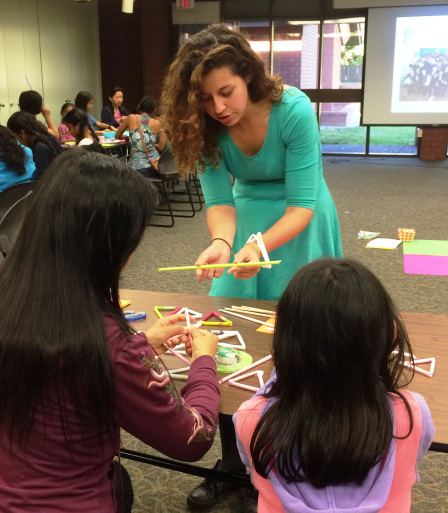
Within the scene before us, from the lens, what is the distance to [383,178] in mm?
8289

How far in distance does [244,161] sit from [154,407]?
98cm

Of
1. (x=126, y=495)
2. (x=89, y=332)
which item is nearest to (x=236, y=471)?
(x=126, y=495)

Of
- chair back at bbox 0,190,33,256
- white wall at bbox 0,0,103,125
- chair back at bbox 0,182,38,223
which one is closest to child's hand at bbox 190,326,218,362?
chair back at bbox 0,190,33,256

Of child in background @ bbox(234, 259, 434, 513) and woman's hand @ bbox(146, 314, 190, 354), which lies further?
woman's hand @ bbox(146, 314, 190, 354)

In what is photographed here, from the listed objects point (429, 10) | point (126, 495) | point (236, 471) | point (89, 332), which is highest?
point (429, 10)

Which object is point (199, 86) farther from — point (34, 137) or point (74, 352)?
point (34, 137)

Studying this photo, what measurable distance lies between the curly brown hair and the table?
→ 42 cm

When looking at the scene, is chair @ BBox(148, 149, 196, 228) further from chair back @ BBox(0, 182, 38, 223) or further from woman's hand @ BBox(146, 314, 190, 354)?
woman's hand @ BBox(146, 314, 190, 354)

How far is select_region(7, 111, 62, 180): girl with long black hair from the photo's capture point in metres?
4.30

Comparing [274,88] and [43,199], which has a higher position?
[274,88]

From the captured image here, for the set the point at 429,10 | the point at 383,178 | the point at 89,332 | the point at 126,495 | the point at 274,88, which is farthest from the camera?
the point at 429,10

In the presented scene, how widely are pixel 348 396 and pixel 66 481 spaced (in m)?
0.49

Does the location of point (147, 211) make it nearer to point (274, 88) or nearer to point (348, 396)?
point (348, 396)

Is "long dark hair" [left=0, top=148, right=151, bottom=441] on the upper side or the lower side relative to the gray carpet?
upper
